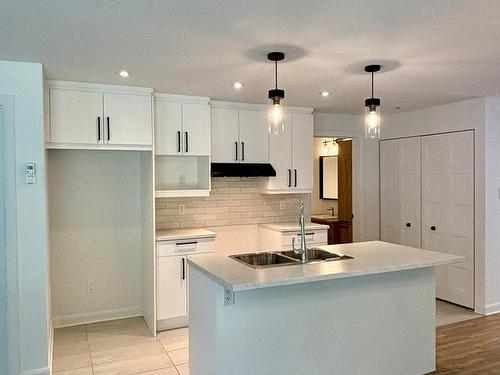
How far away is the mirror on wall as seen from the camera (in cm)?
741

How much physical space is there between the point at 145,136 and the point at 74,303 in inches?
75.8

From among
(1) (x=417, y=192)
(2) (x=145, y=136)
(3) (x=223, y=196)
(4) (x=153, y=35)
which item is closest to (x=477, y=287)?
(1) (x=417, y=192)

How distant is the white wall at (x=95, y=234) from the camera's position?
13.8ft

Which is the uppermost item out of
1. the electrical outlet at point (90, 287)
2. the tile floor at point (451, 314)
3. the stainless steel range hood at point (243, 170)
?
the stainless steel range hood at point (243, 170)

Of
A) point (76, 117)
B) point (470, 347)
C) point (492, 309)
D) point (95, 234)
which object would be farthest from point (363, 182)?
point (76, 117)

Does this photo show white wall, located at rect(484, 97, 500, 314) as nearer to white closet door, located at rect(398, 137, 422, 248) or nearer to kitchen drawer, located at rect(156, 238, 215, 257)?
white closet door, located at rect(398, 137, 422, 248)

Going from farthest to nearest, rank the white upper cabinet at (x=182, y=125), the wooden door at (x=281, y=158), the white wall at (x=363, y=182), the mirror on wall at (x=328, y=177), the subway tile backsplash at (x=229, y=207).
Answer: the mirror on wall at (x=328, y=177), the white wall at (x=363, y=182), the wooden door at (x=281, y=158), the subway tile backsplash at (x=229, y=207), the white upper cabinet at (x=182, y=125)

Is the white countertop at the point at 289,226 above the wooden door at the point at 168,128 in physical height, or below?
below

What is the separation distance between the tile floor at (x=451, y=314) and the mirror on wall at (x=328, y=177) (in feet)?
9.81

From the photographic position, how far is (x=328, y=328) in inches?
111

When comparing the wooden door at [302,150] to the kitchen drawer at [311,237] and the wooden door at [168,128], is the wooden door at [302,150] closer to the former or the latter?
the kitchen drawer at [311,237]

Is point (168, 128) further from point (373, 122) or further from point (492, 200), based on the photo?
point (492, 200)

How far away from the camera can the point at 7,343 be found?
10.0ft

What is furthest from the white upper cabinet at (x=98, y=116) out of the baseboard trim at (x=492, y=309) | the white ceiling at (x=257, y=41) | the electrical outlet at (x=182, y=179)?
the baseboard trim at (x=492, y=309)
